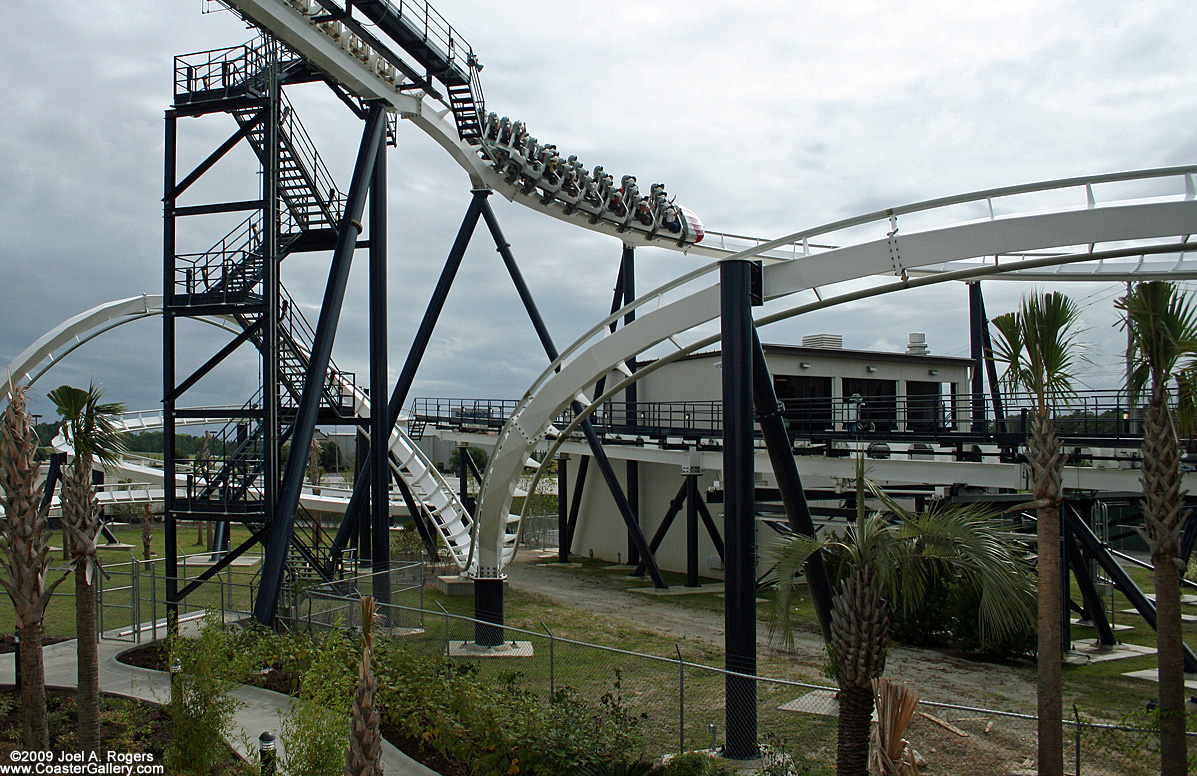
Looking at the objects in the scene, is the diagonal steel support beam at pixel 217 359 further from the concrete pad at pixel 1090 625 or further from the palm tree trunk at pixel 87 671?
the concrete pad at pixel 1090 625

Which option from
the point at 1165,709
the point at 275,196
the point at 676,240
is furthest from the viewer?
the point at 676,240

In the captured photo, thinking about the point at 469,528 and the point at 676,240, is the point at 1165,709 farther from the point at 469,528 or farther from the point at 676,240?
the point at 676,240

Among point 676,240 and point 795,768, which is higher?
point 676,240

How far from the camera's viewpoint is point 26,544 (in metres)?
8.52

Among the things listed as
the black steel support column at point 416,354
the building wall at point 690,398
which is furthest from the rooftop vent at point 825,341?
the black steel support column at point 416,354

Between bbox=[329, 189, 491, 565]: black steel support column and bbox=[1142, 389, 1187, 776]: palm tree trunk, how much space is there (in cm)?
1468

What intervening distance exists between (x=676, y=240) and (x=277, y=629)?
2037 cm

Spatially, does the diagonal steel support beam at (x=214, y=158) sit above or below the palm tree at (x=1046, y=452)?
above

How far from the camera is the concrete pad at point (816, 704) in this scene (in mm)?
11641

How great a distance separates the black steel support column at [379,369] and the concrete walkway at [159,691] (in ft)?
15.7

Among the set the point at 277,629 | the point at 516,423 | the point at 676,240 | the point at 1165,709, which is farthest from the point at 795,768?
the point at 676,240

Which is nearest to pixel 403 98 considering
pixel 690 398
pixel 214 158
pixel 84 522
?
pixel 214 158

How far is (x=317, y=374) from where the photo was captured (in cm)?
1553

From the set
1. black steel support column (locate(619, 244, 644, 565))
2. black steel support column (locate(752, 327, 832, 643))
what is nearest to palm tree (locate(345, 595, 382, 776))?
black steel support column (locate(752, 327, 832, 643))
